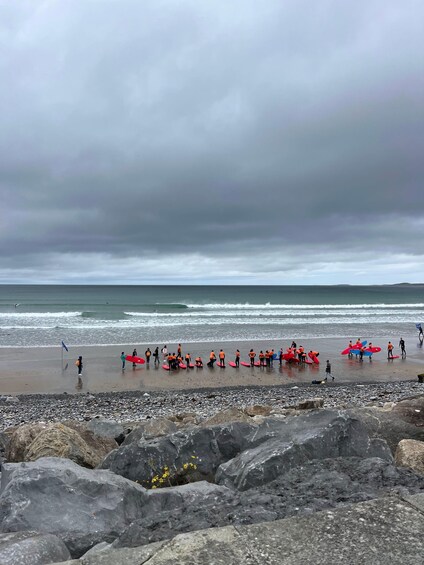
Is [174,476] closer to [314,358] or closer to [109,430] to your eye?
[109,430]

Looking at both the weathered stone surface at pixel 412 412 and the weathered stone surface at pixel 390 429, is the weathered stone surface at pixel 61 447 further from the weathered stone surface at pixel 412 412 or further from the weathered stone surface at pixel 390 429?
the weathered stone surface at pixel 412 412

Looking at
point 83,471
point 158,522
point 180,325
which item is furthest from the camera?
point 180,325

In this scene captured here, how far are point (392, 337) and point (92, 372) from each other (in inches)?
1035

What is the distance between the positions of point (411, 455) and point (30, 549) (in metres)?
4.81

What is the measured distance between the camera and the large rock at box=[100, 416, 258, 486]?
20.7 ft

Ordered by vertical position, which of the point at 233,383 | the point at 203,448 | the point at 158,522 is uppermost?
the point at 158,522

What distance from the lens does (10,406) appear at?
1673 cm

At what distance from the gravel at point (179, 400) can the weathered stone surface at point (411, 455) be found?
326 inches

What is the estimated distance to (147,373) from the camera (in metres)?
24.4

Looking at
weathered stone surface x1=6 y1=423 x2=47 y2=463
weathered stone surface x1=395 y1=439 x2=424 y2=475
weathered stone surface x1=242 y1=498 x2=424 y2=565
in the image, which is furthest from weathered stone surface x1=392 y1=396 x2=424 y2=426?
weathered stone surface x1=6 y1=423 x2=47 y2=463

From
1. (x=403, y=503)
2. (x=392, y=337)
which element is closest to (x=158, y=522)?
(x=403, y=503)

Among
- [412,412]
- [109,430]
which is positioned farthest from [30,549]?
[412,412]

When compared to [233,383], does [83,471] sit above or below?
above

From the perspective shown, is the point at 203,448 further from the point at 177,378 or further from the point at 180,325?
the point at 180,325
